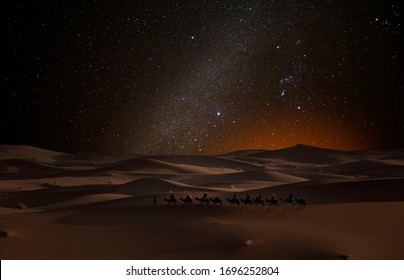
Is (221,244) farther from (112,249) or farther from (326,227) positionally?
(326,227)

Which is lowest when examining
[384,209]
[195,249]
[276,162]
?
[195,249]

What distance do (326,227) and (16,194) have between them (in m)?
18.0

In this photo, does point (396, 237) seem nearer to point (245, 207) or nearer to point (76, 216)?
point (245, 207)

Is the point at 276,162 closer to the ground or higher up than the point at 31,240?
higher up

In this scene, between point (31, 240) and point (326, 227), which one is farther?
point (326, 227)

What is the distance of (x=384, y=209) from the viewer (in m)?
10.8

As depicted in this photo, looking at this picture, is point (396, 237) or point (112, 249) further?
point (396, 237)

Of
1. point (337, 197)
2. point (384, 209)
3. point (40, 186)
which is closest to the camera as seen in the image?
point (384, 209)

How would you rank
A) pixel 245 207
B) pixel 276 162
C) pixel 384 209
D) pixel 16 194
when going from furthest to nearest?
pixel 276 162 < pixel 16 194 < pixel 245 207 < pixel 384 209

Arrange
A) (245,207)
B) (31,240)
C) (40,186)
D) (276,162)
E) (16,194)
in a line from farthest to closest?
(276,162)
(40,186)
(16,194)
(245,207)
(31,240)

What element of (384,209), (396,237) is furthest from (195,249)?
(384,209)

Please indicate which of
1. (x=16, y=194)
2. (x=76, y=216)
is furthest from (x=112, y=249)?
(x=16, y=194)

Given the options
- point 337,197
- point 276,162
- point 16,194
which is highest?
point 276,162

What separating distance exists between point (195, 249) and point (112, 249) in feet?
4.17
